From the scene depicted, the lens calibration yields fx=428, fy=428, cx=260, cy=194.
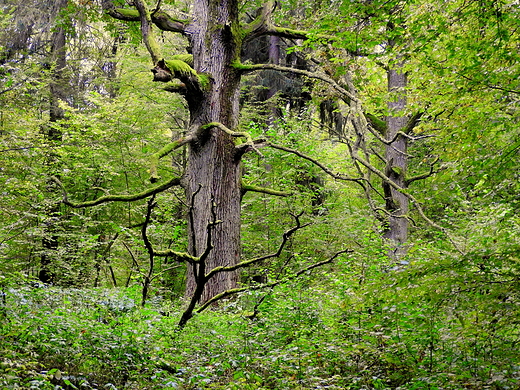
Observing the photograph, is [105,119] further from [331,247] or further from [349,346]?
[349,346]

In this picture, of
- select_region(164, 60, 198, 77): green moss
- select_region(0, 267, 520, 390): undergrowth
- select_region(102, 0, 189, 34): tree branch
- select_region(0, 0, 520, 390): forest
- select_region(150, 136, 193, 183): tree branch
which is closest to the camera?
select_region(0, 267, 520, 390): undergrowth

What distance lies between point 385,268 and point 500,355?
87.8 inches

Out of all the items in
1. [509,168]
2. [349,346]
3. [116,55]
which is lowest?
[349,346]

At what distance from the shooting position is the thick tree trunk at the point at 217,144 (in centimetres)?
696

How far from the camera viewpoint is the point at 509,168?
376cm

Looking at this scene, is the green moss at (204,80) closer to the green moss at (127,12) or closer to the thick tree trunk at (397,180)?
the green moss at (127,12)

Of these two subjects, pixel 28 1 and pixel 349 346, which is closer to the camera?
pixel 349 346

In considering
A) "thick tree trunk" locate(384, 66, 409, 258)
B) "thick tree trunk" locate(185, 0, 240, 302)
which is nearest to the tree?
"thick tree trunk" locate(185, 0, 240, 302)

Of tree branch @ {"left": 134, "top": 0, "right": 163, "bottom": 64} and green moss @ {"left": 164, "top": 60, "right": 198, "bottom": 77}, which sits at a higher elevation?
tree branch @ {"left": 134, "top": 0, "right": 163, "bottom": 64}

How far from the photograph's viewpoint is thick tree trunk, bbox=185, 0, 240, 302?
696cm

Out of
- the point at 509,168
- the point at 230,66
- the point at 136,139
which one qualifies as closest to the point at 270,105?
the point at 136,139

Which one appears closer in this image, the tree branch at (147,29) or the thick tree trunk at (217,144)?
the tree branch at (147,29)

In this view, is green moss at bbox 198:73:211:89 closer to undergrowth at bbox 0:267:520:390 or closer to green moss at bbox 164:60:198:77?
green moss at bbox 164:60:198:77

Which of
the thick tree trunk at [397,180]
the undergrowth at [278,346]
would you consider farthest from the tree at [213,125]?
the thick tree trunk at [397,180]
